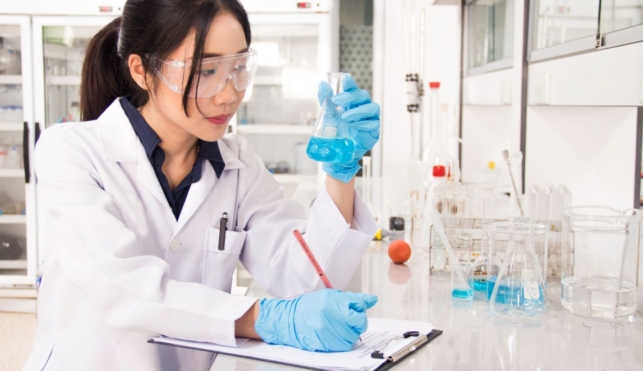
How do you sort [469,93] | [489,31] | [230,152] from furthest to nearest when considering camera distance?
[469,93] < [489,31] < [230,152]

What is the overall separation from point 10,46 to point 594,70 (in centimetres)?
385

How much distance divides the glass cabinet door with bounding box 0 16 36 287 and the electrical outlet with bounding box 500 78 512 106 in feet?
9.62

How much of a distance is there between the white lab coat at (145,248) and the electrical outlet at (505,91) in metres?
1.29

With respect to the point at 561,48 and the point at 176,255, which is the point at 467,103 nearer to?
the point at 561,48

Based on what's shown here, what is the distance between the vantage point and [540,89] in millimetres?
2109

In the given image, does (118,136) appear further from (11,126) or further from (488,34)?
(11,126)

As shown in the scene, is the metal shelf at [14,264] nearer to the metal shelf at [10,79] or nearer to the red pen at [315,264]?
the metal shelf at [10,79]

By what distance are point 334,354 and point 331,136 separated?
1.54ft

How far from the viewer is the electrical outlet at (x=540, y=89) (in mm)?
2061

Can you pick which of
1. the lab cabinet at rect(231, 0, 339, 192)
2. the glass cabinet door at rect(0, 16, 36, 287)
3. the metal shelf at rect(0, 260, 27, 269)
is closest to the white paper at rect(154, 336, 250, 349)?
the lab cabinet at rect(231, 0, 339, 192)

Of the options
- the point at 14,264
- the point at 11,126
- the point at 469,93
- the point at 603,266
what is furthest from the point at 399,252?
the point at 14,264

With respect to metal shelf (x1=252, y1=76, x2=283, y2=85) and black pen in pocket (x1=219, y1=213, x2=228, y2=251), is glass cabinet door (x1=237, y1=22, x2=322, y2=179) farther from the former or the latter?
black pen in pocket (x1=219, y1=213, x2=228, y2=251)

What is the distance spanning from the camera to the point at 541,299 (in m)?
1.29

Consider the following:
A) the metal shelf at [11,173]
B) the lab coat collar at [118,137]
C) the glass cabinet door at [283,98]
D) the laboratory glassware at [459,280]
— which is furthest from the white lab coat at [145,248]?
the metal shelf at [11,173]
